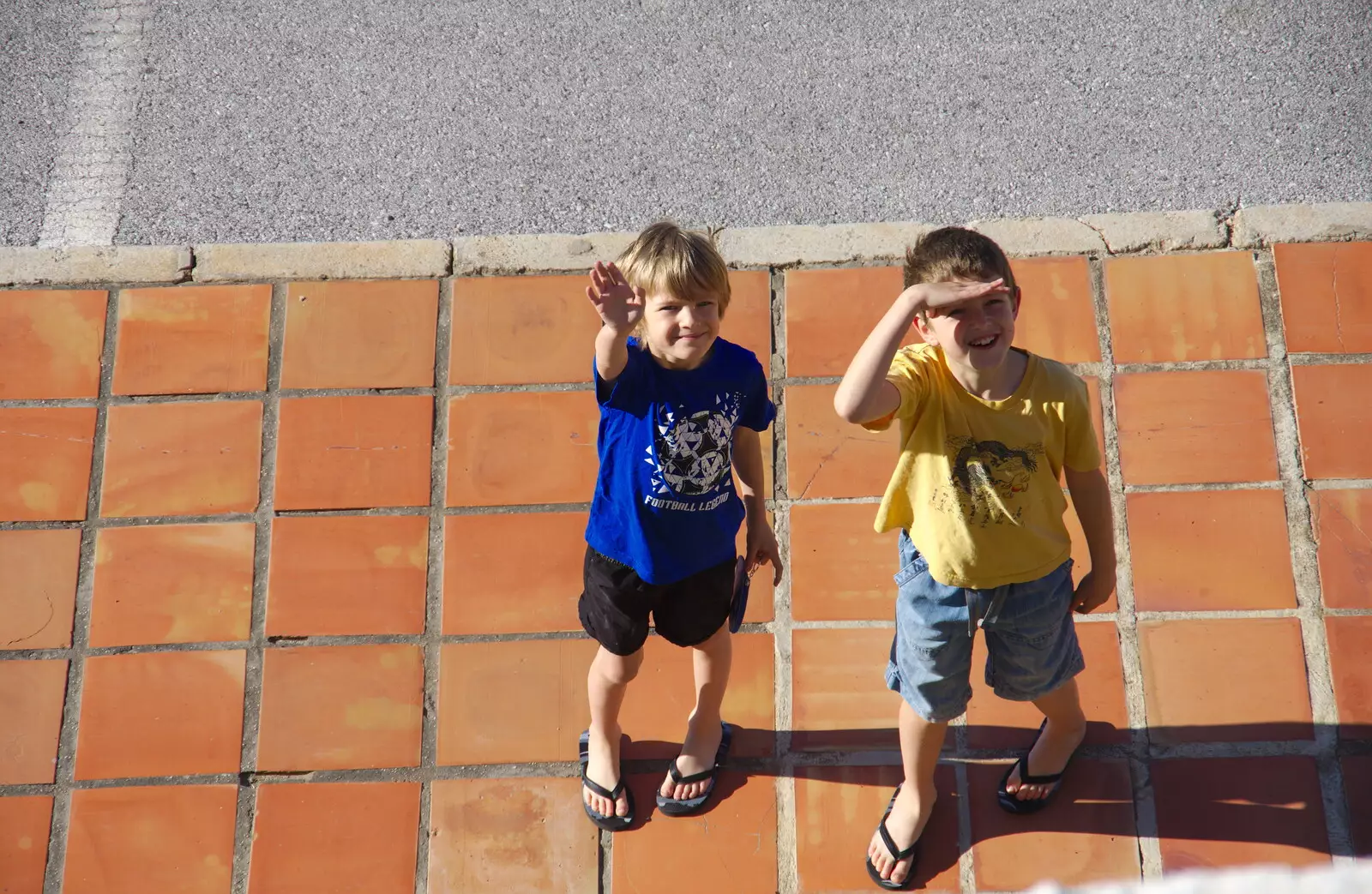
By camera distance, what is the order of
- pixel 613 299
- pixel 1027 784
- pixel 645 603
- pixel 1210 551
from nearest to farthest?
pixel 613 299 < pixel 645 603 < pixel 1027 784 < pixel 1210 551

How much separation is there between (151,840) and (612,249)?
1866mm

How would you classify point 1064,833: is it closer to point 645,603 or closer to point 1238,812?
point 1238,812

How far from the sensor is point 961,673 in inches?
78.0

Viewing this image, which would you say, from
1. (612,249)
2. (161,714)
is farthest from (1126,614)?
(161,714)

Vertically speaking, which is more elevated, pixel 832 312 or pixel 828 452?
pixel 832 312

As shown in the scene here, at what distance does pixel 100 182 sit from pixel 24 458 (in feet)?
2.98

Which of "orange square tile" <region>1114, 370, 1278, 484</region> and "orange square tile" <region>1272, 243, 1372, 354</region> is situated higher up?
"orange square tile" <region>1272, 243, 1372, 354</region>

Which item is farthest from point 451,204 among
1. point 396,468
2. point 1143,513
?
point 1143,513

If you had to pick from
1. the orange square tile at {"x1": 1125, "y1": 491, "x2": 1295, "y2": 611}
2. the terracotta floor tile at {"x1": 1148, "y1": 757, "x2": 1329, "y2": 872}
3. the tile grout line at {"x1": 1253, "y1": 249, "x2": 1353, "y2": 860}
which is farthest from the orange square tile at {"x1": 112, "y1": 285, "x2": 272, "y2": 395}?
the tile grout line at {"x1": 1253, "y1": 249, "x2": 1353, "y2": 860}

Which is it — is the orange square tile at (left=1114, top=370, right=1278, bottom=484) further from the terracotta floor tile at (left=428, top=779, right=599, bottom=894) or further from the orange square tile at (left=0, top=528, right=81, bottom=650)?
the orange square tile at (left=0, top=528, right=81, bottom=650)

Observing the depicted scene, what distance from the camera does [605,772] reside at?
7.73 ft

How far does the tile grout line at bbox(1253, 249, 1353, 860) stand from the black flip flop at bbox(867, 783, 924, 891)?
0.92m

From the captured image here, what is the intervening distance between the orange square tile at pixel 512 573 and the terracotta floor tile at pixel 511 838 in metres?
0.38

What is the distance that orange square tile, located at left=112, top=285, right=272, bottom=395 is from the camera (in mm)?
2771
